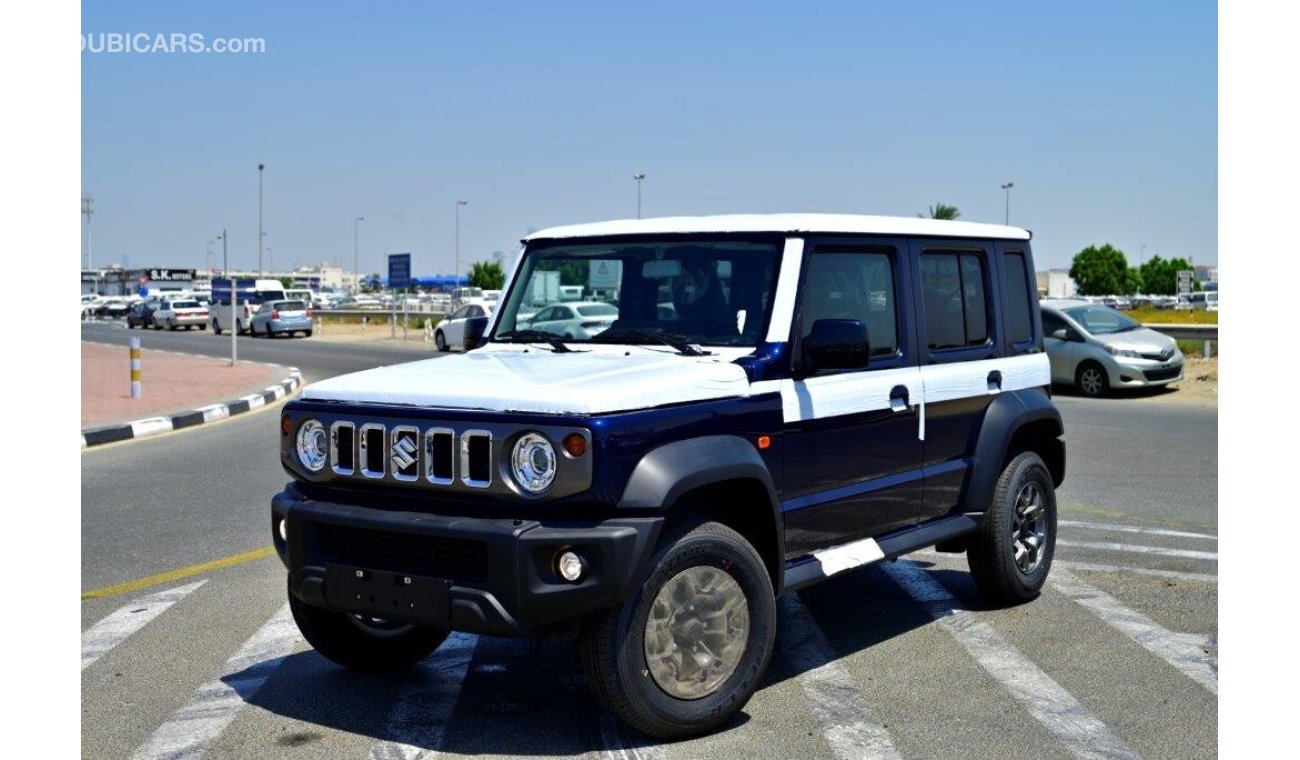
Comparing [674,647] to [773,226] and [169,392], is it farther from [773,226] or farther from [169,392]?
[169,392]

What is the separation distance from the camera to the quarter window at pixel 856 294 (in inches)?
229

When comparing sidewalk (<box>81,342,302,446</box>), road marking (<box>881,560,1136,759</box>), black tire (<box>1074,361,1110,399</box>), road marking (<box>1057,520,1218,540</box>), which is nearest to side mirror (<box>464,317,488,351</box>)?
road marking (<box>881,560,1136,759</box>)

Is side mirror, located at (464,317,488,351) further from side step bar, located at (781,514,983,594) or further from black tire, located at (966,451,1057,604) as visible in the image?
black tire, located at (966,451,1057,604)

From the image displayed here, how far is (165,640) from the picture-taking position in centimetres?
641

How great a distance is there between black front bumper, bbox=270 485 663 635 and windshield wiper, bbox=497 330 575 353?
1.29 meters

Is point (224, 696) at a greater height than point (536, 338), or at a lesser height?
lesser

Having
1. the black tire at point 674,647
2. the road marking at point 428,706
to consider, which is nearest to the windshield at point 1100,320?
the road marking at point 428,706

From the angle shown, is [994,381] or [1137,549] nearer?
[994,381]

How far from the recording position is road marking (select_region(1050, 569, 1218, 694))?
589 centimetres

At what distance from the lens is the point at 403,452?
494 centimetres

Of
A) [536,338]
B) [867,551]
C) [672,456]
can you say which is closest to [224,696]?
[536,338]

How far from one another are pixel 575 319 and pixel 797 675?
1823 millimetres

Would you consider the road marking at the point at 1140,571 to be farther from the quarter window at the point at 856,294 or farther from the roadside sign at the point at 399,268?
the roadside sign at the point at 399,268

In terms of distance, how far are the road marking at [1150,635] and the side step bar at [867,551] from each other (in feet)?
2.75
